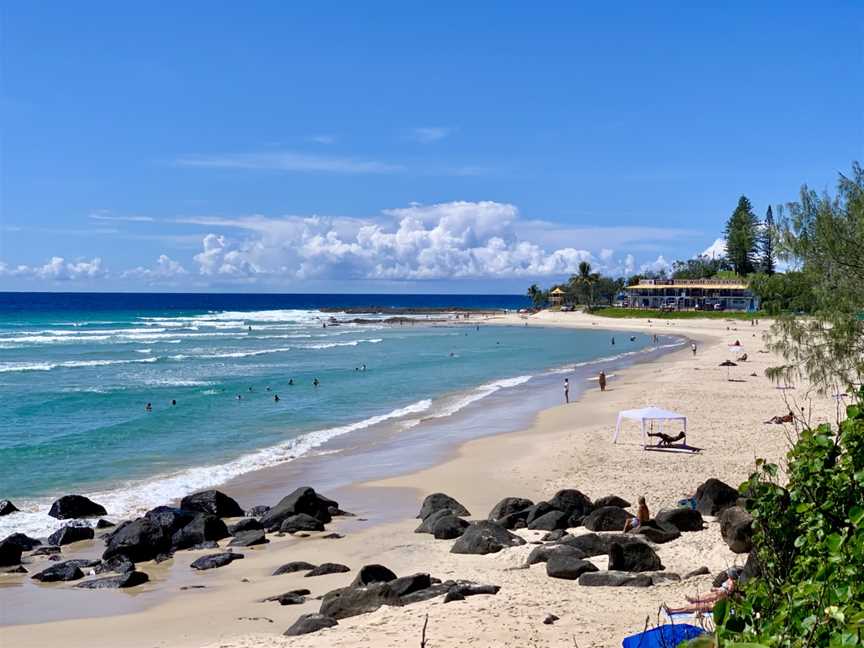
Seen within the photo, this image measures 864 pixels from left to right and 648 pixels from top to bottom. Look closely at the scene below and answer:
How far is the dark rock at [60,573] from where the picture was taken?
595 inches

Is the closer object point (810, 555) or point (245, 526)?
point (810, 555)

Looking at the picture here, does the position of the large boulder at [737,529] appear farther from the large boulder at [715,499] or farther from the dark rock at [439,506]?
the dark rock at [439,506]

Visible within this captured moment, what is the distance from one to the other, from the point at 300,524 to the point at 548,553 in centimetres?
639

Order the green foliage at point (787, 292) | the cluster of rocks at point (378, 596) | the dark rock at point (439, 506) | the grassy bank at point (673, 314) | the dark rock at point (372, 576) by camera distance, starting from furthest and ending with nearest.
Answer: the grassy bank at point (673, 314)
the green foliage at point (787, 292)
the dark rock at point (439, 506)
the dark rock at point (372, 576)
the cluster of rocks at point (378, 596)

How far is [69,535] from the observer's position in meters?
17.5

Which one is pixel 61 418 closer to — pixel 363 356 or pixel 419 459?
pixel 419 459

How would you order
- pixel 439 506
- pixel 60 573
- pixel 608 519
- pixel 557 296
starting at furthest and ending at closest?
pixel 557 296
pixel 439 506
pixel 608 519
pixel 60 573

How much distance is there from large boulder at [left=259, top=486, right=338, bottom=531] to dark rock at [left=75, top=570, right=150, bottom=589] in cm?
379

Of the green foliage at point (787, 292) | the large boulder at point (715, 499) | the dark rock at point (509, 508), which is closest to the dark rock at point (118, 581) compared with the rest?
the dark rock at point (509, 508)

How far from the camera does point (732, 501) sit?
16641 mm

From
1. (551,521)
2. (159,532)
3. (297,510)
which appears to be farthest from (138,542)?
(551,521)

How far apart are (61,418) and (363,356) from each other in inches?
1293

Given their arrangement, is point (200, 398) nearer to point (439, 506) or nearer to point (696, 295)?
point (439, 506)

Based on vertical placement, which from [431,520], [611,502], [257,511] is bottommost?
[257,511]
